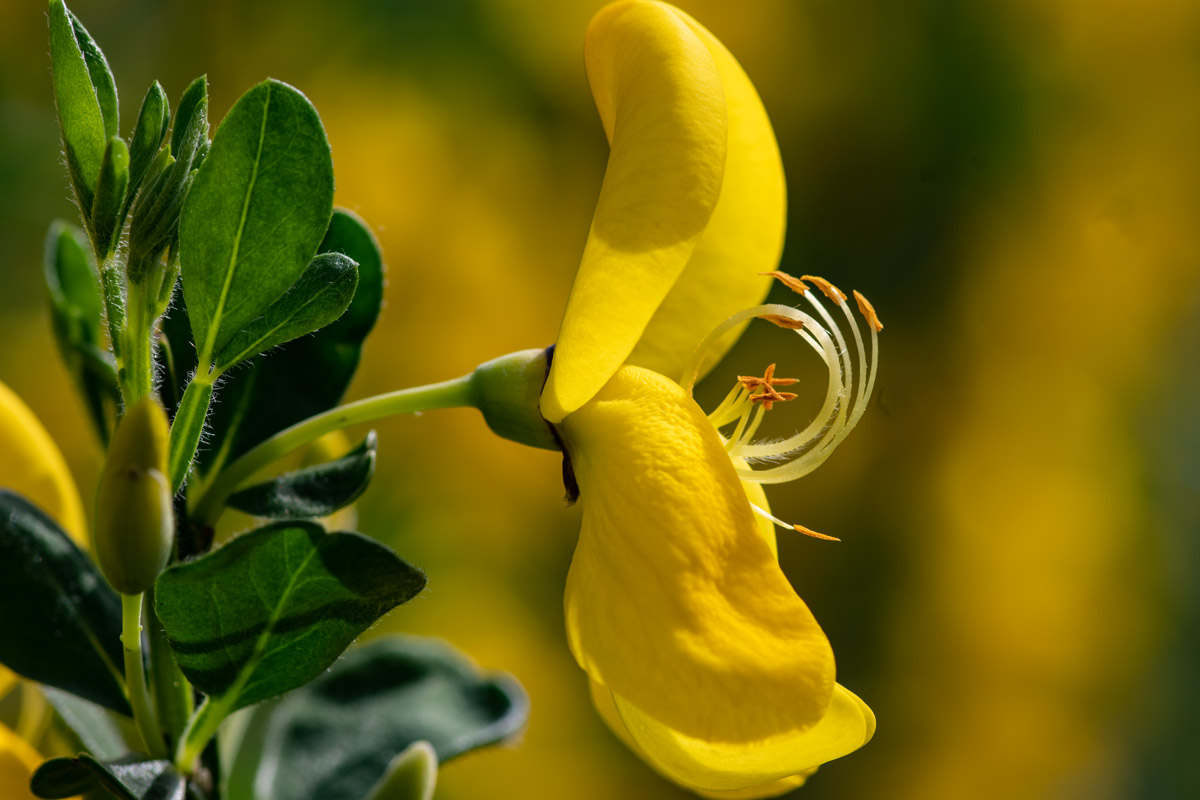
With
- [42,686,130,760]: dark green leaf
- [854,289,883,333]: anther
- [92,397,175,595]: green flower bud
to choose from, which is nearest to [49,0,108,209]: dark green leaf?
[92,397,175,595]: green flower bud

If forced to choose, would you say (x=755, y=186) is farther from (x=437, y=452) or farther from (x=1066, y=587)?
(x=1066, y=587)

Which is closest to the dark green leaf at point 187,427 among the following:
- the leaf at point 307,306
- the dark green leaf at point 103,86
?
the leaf at point 307,306

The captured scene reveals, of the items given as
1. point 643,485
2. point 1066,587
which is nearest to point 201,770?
point 643,485

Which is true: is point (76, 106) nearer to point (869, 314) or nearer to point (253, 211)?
point (253, 211)

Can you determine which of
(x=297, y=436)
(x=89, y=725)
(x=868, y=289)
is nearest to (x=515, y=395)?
(x=297, y=436)

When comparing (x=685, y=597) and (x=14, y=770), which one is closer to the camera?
(x=685, y=597)

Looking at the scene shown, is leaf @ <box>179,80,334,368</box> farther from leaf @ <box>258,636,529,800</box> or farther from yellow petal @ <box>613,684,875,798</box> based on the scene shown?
leaf @ <box>258,636,529,800</box>
